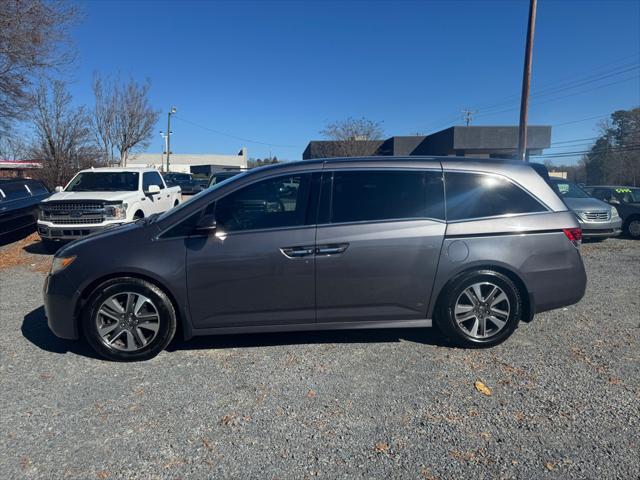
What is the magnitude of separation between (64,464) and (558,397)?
3.41 m

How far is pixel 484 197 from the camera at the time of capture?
409cm

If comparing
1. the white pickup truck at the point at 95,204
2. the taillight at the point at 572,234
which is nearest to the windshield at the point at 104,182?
the white pickup truck at the point at 95,204

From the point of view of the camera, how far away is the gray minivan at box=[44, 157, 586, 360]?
12.3 ft

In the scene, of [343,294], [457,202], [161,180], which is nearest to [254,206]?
[343,294]

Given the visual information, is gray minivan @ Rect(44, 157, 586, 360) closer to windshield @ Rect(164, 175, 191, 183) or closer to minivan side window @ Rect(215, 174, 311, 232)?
minivan side window @ Rect(215, 174, 311, 232)

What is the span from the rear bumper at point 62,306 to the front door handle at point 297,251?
74.2 inches

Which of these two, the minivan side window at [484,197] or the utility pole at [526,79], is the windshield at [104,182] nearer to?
the minivan side window at [484,197]

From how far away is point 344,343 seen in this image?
4195 mm

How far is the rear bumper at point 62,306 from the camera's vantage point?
3.75m

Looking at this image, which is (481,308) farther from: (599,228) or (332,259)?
(599,228)

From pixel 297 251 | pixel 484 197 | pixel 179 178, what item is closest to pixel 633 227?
pixel 484 197

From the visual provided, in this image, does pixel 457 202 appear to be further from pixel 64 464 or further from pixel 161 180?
→ pixel 161 180

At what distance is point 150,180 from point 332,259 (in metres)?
8.57

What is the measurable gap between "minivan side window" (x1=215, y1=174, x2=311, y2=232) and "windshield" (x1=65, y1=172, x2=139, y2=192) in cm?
706
